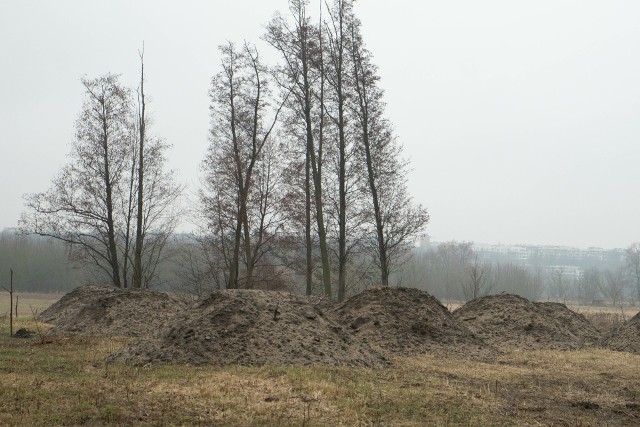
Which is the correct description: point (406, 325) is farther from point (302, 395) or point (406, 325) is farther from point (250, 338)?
point (302, 395)

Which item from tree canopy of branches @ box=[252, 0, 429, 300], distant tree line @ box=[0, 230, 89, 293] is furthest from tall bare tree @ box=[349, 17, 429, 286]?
distant tree line @ box=[0, 230, 89, 293]

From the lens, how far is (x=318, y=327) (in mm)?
11984

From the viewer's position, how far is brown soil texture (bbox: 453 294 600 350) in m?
16.7

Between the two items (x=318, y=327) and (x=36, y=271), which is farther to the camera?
(x=36, y=271)

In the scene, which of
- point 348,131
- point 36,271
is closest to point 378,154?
point 348,131

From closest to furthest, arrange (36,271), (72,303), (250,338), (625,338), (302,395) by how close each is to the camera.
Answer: (302,395) → (250,338) → (625,338) → (72,303) → (36,271)

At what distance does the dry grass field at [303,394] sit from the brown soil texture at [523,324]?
15.4 ft

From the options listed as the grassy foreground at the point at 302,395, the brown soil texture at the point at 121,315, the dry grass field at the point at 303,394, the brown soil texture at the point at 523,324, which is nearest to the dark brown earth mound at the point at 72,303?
the brown soil texture at the point at 121,315

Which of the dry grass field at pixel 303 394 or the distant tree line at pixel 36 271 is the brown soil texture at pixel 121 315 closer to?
the dry grass field at pixel 303 394

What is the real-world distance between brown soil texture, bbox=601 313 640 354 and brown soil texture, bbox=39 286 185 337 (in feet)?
39.0

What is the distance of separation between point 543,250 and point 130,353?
18773 cm

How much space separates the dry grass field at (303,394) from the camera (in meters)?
6.81

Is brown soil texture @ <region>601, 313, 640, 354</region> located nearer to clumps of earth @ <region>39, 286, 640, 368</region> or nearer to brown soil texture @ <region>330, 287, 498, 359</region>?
clumps of earth @ <region>39, 286, 640, 368</region>

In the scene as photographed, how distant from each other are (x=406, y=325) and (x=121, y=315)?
8415mm
